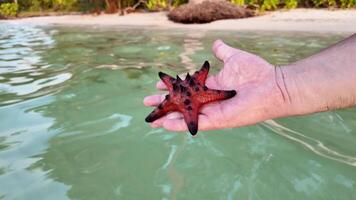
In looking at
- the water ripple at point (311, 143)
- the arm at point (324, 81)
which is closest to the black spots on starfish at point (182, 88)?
the arm at point (324, 81)

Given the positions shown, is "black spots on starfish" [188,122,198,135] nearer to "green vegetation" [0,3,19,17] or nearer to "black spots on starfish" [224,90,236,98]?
"black spots on starfish" [224,90,236,98]

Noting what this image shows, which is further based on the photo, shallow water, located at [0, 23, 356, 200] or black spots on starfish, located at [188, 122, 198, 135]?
shallow water, located at [0, 23, 356, 200]

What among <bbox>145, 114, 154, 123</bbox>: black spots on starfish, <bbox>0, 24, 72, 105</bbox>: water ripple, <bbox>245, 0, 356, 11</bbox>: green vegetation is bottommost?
<bbox>0, 24, 72, 105</bbox>: water ripple

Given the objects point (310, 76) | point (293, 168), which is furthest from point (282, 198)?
point (310, 76)

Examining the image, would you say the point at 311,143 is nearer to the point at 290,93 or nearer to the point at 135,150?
the point at 290,93

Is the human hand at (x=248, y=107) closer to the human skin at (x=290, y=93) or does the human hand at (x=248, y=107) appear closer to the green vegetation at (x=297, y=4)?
the human skin at (x=290, y=93)

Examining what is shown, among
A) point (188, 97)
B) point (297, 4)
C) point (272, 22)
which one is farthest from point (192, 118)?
point (297, 4)

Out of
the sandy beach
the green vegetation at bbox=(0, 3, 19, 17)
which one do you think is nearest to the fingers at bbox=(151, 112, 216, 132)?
the sandy beach
